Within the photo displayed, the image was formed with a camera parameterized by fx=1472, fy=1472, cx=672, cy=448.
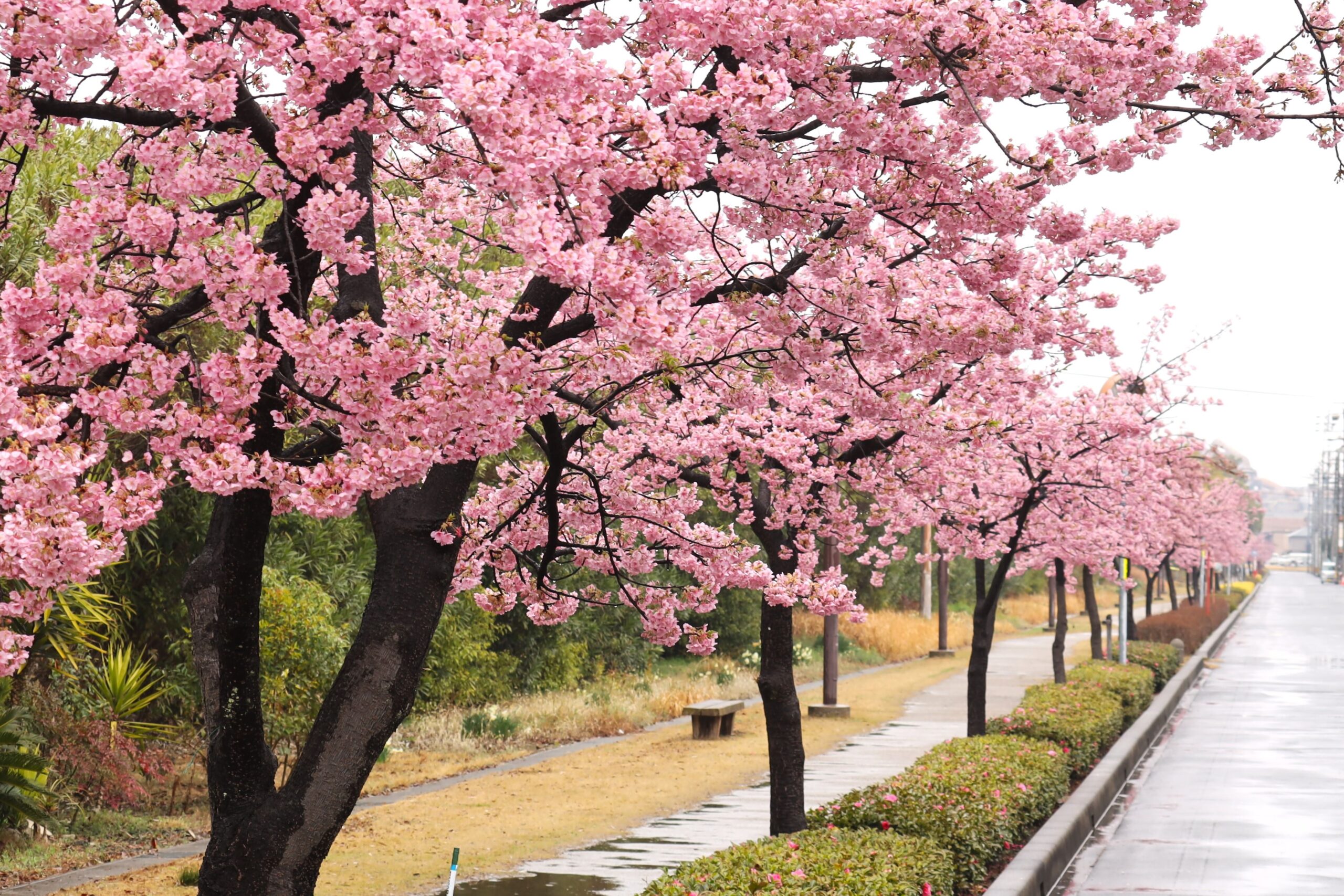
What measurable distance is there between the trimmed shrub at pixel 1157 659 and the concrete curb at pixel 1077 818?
10.5 ft

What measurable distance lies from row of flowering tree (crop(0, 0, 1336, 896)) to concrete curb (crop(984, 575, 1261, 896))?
3.65 meters

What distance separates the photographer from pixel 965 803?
10.6 m

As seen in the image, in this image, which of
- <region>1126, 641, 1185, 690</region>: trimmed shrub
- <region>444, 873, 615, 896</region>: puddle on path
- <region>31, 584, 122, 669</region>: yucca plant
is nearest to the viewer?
<region>444, 873, 615, 896</region>: puddle on path

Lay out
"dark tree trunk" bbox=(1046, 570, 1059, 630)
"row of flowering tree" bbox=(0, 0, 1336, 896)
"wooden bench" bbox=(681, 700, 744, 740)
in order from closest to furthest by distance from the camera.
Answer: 1. "row of flowering tree" bbox=(0, 0, 1336, 896)
2. "wooden bench" bbox=(681, 700, 744, 740)
3. "dark tree trunk" bbox=(1046, 570, 1059, 630)

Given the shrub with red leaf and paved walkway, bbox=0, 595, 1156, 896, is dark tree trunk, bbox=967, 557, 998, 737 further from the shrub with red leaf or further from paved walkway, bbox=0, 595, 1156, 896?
the shrub with red leaf

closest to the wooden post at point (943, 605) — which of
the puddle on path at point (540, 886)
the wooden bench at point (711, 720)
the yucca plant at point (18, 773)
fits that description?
the wooden bench at point (711, 720)

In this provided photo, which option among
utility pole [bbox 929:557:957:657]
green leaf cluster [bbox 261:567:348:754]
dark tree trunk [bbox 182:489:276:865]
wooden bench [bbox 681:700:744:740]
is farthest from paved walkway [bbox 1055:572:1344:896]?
green leaf cluster [bbox 261:567:348:754]

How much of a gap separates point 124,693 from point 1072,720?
1011 cm

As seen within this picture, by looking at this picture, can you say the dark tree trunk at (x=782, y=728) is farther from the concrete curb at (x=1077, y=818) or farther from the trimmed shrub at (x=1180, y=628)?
the trimmed shrub at (x=1180, y=628)

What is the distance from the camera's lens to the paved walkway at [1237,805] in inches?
440

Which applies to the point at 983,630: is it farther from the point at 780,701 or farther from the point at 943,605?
the point at 943,605

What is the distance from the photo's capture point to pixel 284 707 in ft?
45.5

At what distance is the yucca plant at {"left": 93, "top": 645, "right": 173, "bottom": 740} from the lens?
12.8m

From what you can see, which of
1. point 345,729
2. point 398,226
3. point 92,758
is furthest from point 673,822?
point 345,729
